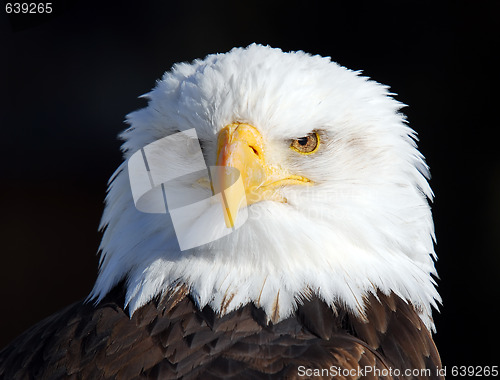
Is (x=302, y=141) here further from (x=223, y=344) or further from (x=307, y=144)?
(x=223, y=344)

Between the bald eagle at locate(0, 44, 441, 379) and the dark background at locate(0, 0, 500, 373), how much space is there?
2012 millimetres

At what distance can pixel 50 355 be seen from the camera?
5.52ft

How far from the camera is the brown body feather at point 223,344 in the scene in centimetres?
151

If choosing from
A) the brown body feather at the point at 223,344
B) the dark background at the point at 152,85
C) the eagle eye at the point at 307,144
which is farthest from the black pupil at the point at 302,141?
the dark background at the point at 152,85

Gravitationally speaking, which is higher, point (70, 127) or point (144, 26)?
point (144, 26)

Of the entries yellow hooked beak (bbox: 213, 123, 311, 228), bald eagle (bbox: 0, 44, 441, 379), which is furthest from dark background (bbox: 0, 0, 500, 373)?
yellow hooked beak (bbox: 213, 123, 311, 228)

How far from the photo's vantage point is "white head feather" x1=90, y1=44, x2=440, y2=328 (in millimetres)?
1704

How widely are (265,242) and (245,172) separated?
0.18 m

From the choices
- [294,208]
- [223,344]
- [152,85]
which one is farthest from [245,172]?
[152,85]

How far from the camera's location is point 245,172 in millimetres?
1668

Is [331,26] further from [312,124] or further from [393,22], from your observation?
[312,124]

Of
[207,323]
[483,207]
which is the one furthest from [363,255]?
[483,207]

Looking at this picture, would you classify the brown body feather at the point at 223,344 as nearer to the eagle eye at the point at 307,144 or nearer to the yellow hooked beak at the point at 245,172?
the yellow hooked beak at the point at 245,172

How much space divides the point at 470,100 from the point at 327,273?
2.41 meters
